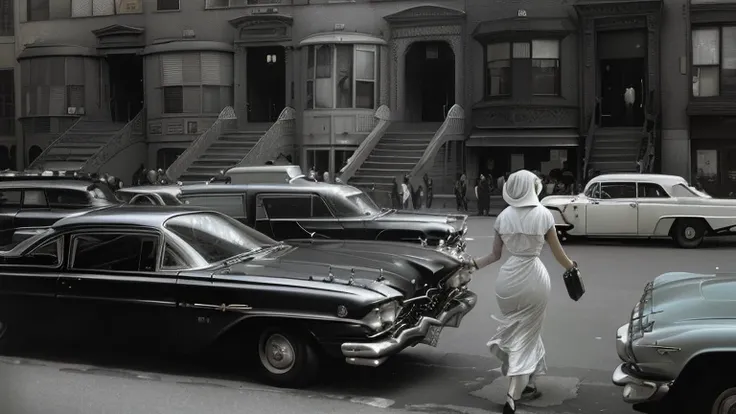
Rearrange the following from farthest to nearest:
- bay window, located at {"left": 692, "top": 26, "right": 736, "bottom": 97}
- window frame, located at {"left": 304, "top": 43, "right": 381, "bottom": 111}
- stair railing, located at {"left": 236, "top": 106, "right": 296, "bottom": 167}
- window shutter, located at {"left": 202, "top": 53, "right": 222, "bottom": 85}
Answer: window shutter, located at {"left": 202, "top": 53, "right": 222, "bottom": 85} → window frame, located at {"left": 304, "top": 43, "right": 381, "bottom": 111} → stair railing, located at {"left": 236, "top": 106, "right": 296, "bottom": 167} → bay window, located at {"left": 692, "top": 26, "right": 736, "bottom": 97}

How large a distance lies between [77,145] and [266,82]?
759 cm

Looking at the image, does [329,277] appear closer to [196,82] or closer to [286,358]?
[286,358]

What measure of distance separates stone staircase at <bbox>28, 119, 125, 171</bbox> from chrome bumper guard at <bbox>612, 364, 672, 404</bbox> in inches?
1090

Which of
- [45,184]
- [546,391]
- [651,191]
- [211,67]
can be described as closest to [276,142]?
[211,67]

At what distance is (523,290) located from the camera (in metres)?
6.20

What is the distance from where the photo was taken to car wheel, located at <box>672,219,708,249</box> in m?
17.0

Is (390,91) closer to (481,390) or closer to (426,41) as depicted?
(426,41)

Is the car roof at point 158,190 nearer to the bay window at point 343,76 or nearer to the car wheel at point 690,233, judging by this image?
the car wheel at point 690,233

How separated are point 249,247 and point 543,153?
2191 cm

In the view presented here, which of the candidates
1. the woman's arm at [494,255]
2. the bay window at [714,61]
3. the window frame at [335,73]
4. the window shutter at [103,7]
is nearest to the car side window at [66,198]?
the woman's arm at [494,255]

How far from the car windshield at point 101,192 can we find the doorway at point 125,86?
19896 mm

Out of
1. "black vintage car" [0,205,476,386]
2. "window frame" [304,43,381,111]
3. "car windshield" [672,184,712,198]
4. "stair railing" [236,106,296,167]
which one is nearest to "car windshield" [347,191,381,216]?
"black vintage car" [0,205,476,386]

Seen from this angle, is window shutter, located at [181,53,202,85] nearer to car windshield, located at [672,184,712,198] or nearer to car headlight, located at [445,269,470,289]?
car windshield, located at [672,184,712,198]

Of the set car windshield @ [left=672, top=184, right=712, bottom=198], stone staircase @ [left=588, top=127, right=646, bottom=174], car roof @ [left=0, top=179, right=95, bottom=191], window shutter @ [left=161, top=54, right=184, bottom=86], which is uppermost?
window shutter @ [left=161, top=54, right=184, bottom=86]
